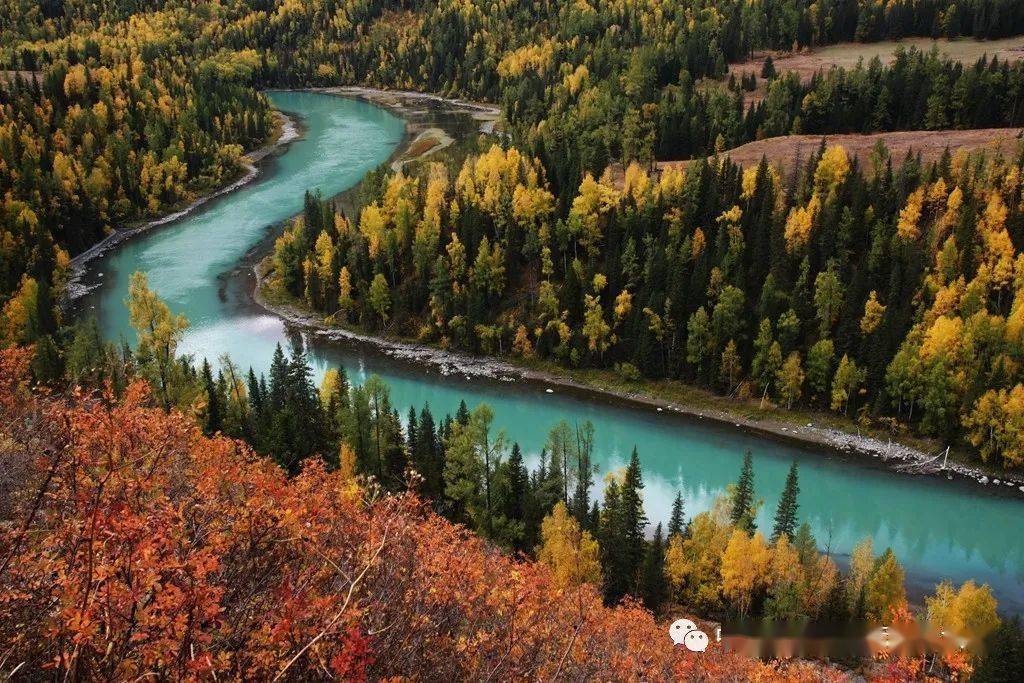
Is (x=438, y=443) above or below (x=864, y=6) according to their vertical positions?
below

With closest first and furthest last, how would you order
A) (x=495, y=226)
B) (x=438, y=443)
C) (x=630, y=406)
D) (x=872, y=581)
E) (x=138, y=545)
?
(x=138, y=545)
(x=872, y=581)
(x=438, y=443)
(x=630, y=406)
(x=495, y=226)

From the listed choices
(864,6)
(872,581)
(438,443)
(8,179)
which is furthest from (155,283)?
(864,6)

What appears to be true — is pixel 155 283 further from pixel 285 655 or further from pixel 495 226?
pixel 285 655

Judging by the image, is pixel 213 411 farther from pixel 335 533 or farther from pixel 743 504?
pixel 335 533

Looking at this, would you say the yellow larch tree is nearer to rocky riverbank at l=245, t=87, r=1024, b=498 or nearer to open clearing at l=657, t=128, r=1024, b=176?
rocky riverbank at l=245, t=87, r=1024, b=498

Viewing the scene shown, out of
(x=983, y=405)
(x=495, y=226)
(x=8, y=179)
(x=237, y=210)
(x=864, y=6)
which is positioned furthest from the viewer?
(x=864, y=6)

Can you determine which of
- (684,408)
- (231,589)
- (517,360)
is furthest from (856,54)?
(231,589)
